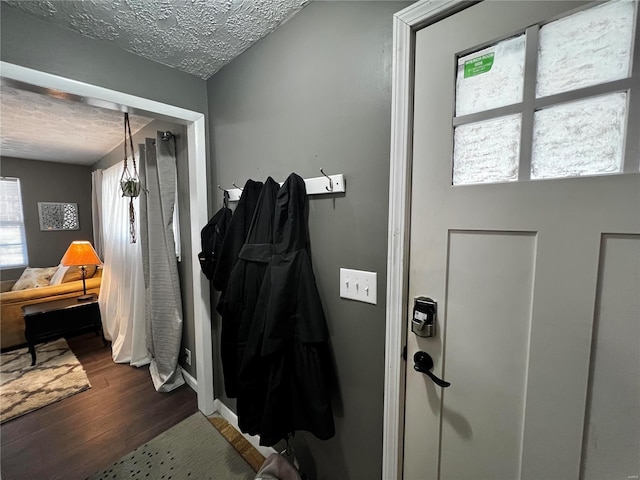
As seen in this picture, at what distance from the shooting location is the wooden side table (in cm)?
236

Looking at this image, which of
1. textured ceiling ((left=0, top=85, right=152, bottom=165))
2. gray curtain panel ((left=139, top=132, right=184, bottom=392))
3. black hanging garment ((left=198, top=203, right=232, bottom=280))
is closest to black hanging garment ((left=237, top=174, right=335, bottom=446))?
black hanging garment ((left=198, top=203, right=232, bottom=280))

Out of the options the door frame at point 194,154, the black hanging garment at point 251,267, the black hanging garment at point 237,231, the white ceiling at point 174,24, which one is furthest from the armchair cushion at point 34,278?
the black hanging garment at point 251,267

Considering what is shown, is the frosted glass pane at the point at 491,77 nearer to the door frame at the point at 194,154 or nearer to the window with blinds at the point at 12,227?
the door frame at the point at 194,154

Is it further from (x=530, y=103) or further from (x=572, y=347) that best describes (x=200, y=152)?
(x=572, y=347)

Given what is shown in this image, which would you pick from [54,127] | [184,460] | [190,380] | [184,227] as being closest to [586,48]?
[184,227]

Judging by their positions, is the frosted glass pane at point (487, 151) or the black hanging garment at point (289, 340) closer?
the frosted glass pane at point (487, 151)

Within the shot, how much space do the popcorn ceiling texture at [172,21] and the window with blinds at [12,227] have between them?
14.3 feet

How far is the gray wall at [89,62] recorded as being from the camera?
1.04m

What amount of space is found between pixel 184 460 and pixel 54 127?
3242mm

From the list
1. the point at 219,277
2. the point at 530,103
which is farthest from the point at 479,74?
the point at 219,277

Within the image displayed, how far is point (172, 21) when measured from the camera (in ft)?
3.63

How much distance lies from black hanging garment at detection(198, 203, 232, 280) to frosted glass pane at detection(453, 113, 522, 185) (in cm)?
118

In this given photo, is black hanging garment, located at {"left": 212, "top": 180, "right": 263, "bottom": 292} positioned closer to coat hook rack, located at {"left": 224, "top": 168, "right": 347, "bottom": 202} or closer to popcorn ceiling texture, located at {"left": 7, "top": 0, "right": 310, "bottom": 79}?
coat hook rack, located at {"left": 224, "top": 168, "right": 347, "bottom": 202}

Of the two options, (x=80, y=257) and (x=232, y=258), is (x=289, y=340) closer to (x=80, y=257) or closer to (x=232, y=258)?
(x=232, y=258)
